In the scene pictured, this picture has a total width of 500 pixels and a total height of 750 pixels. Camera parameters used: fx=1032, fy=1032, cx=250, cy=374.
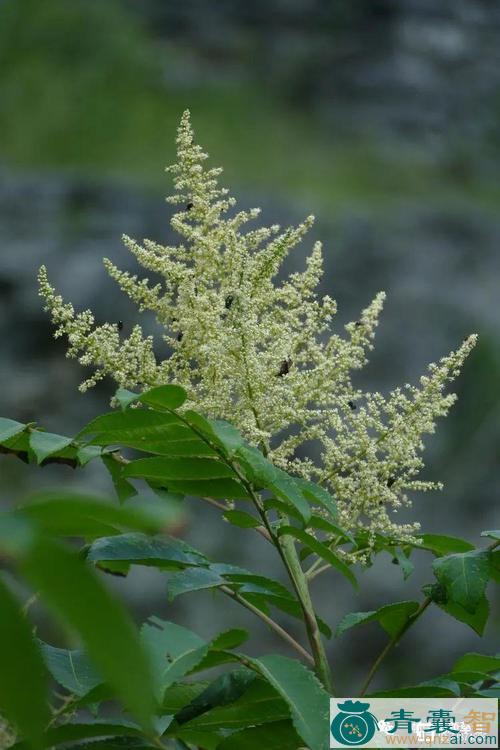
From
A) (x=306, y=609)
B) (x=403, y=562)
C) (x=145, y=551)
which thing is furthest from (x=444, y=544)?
(x=145, y=551)

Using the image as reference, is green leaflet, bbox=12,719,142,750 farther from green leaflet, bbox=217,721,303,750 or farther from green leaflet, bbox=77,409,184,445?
green leaflet, bbox=77,409,184,445

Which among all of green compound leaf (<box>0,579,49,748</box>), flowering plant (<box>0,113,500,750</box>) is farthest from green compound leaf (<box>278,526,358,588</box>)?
green compound leaf (<box>0,579,49,748</box>)

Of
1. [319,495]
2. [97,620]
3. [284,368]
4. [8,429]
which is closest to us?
[97,620]

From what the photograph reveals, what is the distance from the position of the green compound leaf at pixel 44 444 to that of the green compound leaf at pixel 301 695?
0.38m

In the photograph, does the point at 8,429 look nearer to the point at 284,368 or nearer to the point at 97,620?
the point at 284,368

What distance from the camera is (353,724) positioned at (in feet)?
4.83

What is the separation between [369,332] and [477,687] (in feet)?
1.96

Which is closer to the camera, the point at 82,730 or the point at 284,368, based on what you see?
the point at 82,730

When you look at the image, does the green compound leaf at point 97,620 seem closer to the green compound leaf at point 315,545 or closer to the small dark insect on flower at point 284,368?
the green compound leaf at point 315,545

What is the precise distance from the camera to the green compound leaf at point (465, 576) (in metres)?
1.41

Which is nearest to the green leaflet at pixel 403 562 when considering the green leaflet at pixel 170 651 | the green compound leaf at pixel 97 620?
Answer: the green leaflet at pixel 170 651

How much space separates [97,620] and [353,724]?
991 mm

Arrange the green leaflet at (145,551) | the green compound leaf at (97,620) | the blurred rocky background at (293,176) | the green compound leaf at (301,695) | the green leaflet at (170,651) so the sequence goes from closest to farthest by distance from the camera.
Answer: the green compound leaf at (97,620) → the green compound leaf at (301,695) → the green leaflet at (170,651) → the green leaflet at (145,551) → the blurred rocky background at (293,176)

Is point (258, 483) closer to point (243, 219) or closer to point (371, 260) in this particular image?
point (243, 219)
